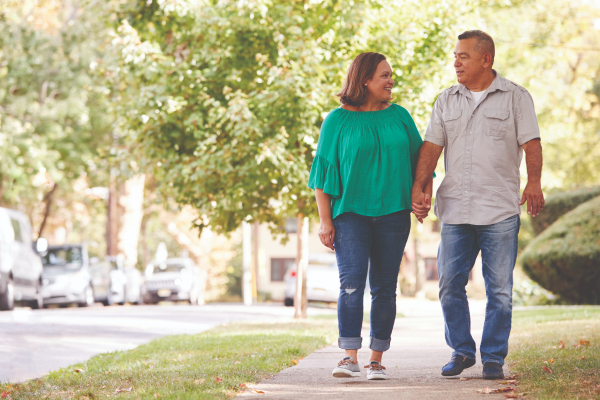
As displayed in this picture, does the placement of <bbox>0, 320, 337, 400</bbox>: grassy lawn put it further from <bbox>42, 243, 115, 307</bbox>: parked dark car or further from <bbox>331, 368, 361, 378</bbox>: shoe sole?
<bbox>42, 243, 115, 307</bbox>: parked dark car

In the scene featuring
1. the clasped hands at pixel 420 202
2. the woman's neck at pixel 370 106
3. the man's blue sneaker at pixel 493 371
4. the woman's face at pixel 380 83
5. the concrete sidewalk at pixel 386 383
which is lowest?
the concrete sidewalk at pixel 386 383

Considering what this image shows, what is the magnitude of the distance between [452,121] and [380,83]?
1.75 feet

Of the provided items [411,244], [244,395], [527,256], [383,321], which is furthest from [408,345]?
[411,244]

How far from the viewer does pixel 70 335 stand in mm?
10297

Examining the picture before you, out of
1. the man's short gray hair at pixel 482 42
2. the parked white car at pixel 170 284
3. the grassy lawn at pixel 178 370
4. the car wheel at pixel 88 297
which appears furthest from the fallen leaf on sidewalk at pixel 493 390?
the parked white car at pixel 170 284

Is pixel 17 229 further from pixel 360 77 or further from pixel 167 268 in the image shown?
pixel 360 77

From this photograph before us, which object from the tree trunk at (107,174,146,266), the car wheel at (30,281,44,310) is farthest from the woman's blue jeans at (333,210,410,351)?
the tree trunk at (107,174,146,266)

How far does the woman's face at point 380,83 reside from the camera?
492 centimetres

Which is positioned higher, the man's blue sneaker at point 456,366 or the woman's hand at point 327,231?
the woman's hand at point 327,231

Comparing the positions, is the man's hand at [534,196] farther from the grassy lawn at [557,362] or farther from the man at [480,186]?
the grassy lawn at [557,362]

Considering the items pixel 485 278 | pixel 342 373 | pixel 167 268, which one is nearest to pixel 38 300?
pixel 167 268

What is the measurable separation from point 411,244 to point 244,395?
124ft

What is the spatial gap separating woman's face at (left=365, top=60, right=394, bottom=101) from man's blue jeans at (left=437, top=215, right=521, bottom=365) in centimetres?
93

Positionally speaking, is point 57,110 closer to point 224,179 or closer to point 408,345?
point 224,179
